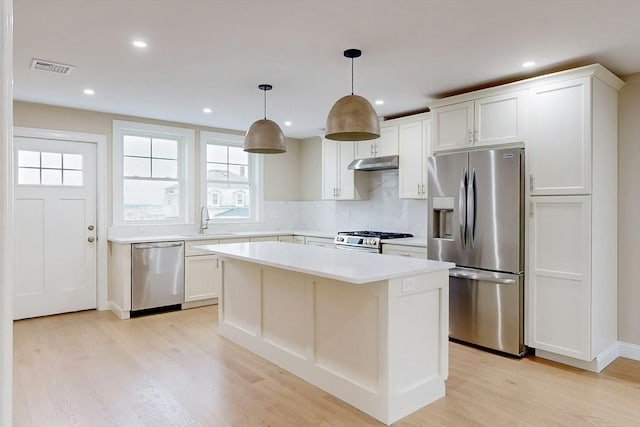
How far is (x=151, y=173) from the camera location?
18.3 feet

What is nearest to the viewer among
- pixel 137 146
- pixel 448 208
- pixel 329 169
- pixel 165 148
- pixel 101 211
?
pixel 448 208

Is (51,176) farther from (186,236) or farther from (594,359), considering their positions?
(594,359)

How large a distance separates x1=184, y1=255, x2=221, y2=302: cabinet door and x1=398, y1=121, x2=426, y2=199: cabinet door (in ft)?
8.35

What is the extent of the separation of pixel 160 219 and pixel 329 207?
98.0 inches

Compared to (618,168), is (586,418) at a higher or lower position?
lower

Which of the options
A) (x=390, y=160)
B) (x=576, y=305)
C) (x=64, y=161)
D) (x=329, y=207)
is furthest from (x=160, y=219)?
(x=576, y=305)

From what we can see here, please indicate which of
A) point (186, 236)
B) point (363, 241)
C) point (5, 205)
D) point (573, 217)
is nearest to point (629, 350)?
point (573, 217)

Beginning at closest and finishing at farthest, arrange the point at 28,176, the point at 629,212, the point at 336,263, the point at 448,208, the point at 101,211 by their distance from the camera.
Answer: the point at 336,263
the point at 629,212
the point at 448,208
the point at 28,176
the point at 101,211

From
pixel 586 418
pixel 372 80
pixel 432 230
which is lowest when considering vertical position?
pixel 586 418

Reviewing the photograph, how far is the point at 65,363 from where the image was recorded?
3432 mm

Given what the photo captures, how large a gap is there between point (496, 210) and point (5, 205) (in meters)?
3.71

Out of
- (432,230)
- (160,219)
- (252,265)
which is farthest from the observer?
(160,219)

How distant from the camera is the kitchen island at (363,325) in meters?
2.52

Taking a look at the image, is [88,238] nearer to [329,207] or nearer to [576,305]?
[329,207]
